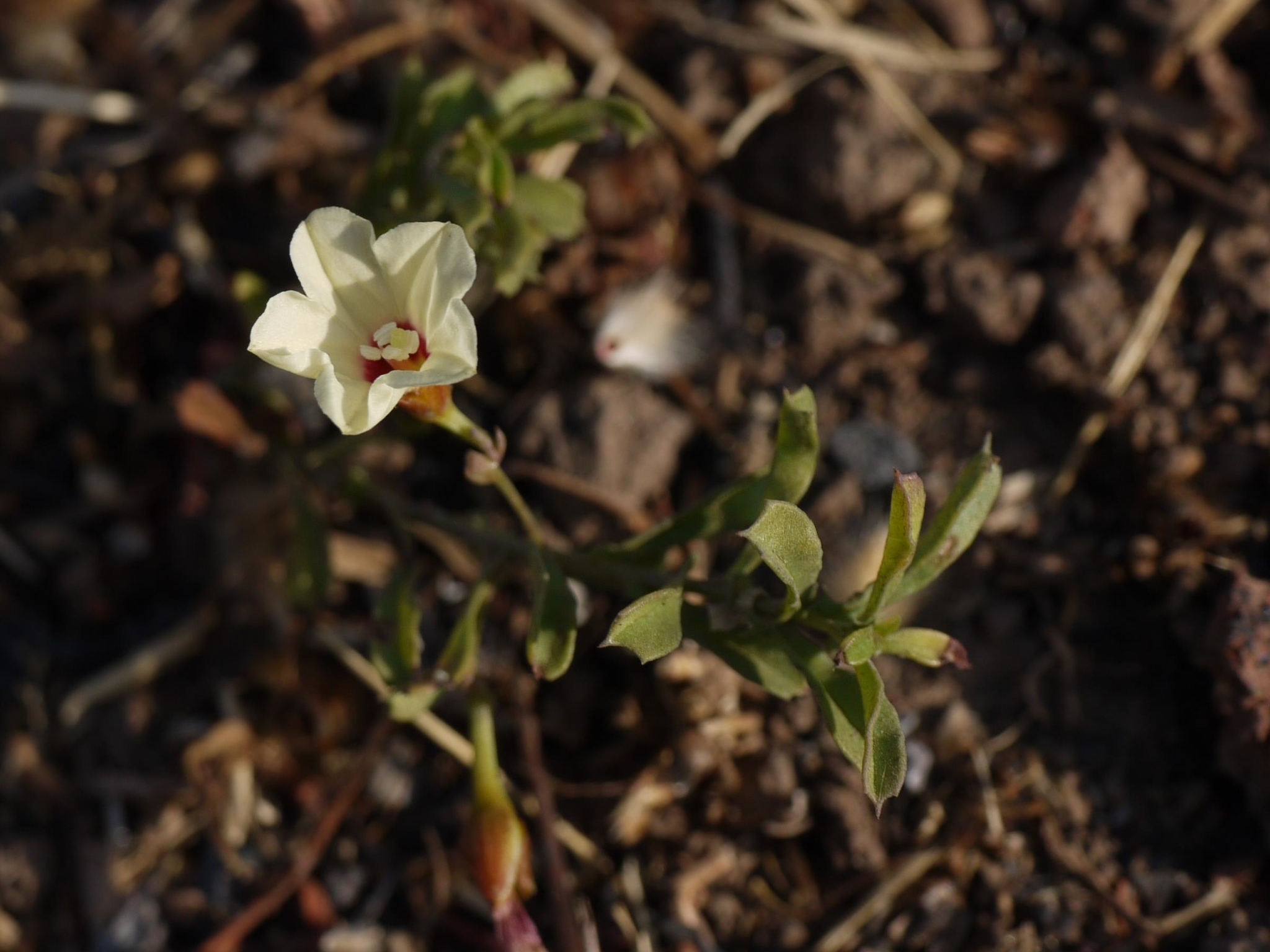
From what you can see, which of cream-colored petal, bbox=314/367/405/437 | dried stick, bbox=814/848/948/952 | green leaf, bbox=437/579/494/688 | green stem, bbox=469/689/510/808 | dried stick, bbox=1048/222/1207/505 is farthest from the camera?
dried stick, bbox=1048/222/1207/505

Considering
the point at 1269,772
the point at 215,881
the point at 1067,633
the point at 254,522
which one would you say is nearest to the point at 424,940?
the point at 215,881

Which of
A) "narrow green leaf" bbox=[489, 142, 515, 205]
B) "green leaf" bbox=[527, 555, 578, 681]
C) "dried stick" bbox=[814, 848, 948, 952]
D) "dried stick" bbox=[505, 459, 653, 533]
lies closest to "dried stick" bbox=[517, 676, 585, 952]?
"dried stick" bbox=[505, 459, 653, 533]

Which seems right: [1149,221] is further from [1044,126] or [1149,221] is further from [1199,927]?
[1199,927]

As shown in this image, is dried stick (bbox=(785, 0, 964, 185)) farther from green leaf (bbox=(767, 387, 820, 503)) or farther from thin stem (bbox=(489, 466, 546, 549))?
thin stem (bbox=(489, 466, 546, 549))

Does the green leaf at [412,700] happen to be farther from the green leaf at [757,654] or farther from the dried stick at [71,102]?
the dried stick at [71,102]

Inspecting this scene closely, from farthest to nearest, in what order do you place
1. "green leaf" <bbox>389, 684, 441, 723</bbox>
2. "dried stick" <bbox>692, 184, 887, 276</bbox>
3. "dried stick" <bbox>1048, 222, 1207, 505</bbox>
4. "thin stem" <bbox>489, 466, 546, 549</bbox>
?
1. "dried stick" <bbox>692, 184, 887, 276</bbox>
2. "dried stick" <bbox>1048, 222, 1207, 505</bbox>
3. "green leaf" <bbox>389, 684, 441, 723</bbox>
4. "thin stem" <bbox>489, 466, 546, 549</bbox>
